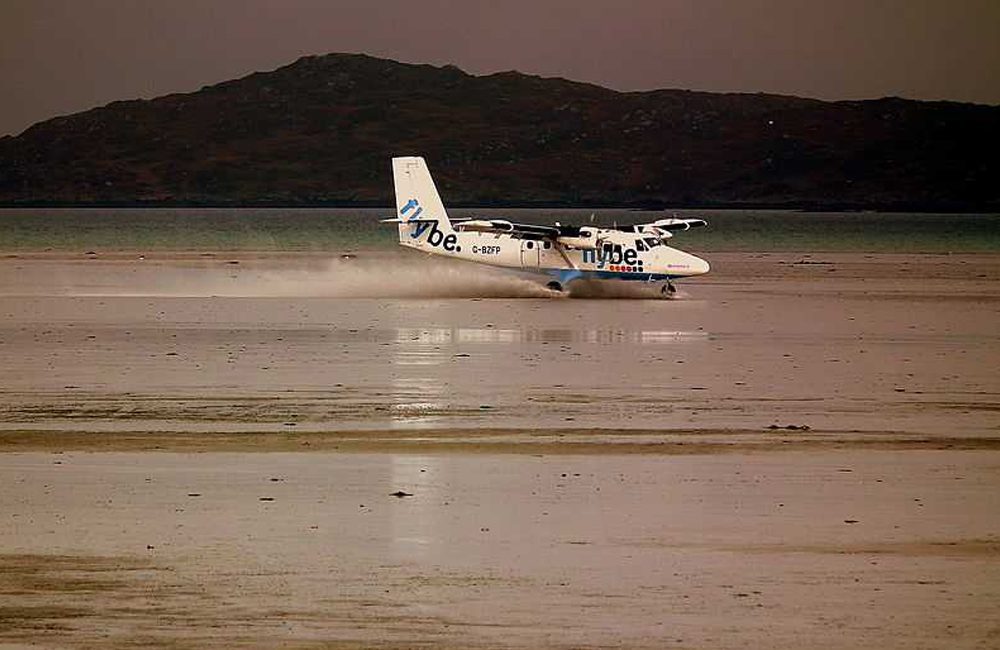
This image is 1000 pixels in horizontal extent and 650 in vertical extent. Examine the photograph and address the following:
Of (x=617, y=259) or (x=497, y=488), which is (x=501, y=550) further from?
(x=617, y=259)

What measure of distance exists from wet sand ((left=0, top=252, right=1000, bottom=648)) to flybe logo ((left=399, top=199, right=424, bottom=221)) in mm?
15869

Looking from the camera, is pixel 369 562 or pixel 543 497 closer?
pixel 369 562

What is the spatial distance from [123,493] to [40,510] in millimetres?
965

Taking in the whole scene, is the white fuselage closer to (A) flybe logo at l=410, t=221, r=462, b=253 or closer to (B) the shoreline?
(A) flybe logo at l=410, t=221, r=462, b=253

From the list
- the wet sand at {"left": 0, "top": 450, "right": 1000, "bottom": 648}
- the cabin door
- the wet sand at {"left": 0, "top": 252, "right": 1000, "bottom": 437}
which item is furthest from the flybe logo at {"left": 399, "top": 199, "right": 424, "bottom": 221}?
the wet sand at {"left": 0, "top": 450, "right": 1000, "bottom": 648}

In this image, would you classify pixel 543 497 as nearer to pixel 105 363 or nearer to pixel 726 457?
pixel 726 457

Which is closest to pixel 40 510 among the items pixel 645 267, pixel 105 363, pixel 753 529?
pixel 753 529

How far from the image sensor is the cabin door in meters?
47.6

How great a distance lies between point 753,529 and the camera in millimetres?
13555

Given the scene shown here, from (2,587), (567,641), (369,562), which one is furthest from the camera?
(369,562)

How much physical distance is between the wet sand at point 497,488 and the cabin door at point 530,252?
1402cm

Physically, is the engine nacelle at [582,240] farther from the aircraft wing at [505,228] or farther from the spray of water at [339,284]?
the spray of water at [339,284]

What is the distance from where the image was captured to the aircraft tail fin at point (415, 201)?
49.2 metres

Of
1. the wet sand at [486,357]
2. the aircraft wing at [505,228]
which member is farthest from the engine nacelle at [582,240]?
the wet sand at [486,357]
